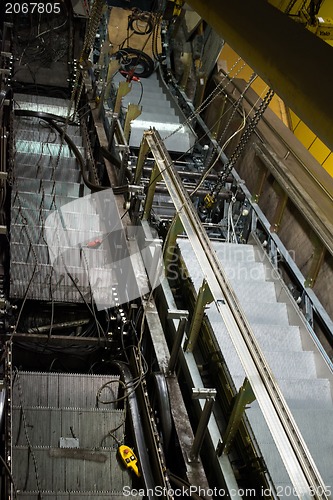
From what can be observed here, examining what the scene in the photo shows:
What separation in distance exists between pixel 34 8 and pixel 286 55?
28.5 ft

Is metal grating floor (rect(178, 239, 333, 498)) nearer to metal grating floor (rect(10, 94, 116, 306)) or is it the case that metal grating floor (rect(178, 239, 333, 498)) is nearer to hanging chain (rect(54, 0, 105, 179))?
metal grating floor (rect(10, 94, 116, 306))

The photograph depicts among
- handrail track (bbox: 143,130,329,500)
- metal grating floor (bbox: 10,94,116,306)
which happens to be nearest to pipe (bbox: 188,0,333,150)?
handrail track (bbox: 143,130,329,500)

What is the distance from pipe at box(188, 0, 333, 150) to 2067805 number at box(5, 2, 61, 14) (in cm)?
739

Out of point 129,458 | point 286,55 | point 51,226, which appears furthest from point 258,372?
point 51,226

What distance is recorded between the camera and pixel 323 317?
6098 millimetres

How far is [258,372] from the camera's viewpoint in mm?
3924

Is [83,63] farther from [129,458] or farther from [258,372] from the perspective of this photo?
[258,372]

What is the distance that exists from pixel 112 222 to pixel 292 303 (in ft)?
7.09

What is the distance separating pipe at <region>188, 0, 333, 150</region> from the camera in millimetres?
2979

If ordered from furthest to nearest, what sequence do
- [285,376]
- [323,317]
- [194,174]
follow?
1. [194,174]
2. [323,317]
3. [285,376]

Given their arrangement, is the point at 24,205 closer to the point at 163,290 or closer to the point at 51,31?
the point at 163,290

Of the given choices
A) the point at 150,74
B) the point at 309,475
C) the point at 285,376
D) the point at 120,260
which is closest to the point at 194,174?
the point at 120,260

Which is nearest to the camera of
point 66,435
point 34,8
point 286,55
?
point 286,55

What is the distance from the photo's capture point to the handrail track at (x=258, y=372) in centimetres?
332
